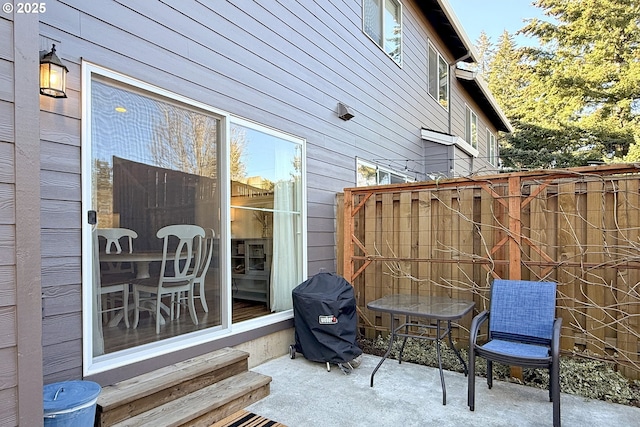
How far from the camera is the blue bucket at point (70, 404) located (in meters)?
1.86

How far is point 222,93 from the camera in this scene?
337 cm

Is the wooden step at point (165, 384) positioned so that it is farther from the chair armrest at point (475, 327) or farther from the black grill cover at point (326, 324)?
the chair armrest at point (475, 327)

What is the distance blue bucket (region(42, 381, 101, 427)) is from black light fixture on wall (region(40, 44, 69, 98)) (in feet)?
5.18

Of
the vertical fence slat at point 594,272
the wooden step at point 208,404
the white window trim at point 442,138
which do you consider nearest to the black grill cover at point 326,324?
the wooden step at point 208,404

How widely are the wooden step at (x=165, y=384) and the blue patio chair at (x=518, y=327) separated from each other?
72.7 inches

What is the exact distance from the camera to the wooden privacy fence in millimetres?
3180

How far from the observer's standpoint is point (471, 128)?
36.3 feet

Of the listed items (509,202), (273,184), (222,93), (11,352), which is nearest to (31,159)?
(11,352)

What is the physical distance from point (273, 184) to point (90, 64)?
1.99m

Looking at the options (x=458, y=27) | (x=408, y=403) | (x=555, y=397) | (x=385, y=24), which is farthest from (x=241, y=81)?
(x=458, y=27)

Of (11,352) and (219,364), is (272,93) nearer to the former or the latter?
(219,364)

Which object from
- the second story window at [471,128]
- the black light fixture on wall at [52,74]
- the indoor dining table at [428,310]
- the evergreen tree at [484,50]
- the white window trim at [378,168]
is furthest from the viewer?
the evergreen tree at [484,50]

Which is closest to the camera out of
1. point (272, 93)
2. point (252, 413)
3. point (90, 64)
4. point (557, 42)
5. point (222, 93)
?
point (90, 64)

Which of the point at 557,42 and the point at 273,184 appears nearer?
the point at 273,184
